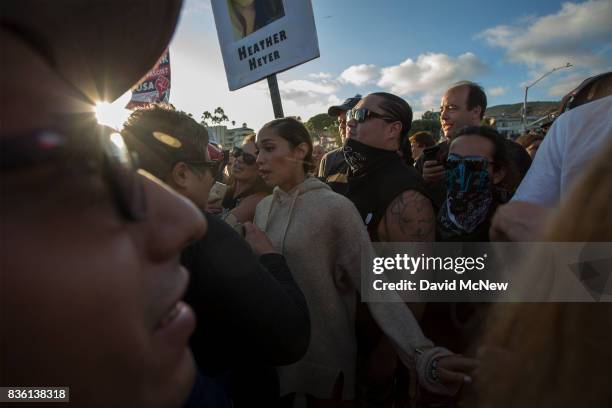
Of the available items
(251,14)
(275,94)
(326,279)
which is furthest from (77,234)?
(251,14)

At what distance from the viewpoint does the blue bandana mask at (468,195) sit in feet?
7.34

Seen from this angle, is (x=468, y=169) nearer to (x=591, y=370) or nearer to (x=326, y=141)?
(x=591, y=370)

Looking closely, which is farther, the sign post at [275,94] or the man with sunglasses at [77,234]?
the sign post at [275,94]

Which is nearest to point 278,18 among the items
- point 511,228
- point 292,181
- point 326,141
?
point 292,181

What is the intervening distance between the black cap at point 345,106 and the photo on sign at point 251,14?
1.69 metres

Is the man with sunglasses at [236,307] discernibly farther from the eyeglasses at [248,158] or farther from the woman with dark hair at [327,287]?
the eyeglasses at [248,158]

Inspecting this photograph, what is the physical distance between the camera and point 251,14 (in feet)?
8.82

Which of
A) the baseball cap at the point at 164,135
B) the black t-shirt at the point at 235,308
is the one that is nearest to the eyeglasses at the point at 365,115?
the baseball cap at the point at 164,135

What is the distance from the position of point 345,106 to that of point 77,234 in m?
4.10

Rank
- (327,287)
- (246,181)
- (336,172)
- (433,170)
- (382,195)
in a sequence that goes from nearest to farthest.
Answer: (327,287), (382,195), (433,170), (246,181), (336,172)

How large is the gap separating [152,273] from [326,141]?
18.8 meters

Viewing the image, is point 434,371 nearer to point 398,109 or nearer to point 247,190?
point 398,109

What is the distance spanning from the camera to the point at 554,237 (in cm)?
79

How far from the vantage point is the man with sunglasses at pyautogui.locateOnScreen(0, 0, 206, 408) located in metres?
0.45
